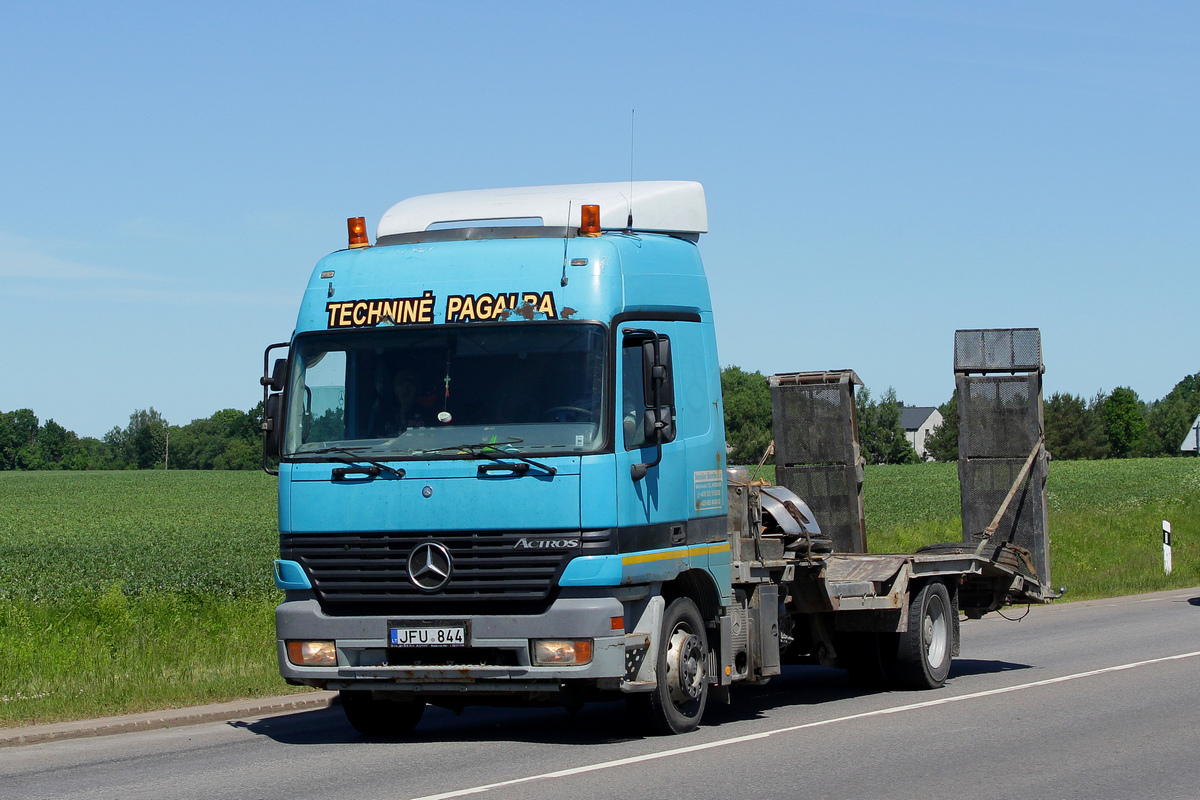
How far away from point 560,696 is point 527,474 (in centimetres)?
154

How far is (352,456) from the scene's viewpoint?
9.16 metres

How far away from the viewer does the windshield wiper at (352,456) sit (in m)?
9.03

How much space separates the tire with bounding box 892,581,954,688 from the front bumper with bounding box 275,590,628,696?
4.48 metres

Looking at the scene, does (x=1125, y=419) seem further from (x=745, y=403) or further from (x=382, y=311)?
(x=382, y=311)

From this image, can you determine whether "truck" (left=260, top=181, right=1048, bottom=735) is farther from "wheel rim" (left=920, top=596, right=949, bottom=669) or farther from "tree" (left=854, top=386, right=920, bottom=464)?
"tree" (left=854, top=386, right=920, bottom=464)

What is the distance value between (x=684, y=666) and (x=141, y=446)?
158 meters

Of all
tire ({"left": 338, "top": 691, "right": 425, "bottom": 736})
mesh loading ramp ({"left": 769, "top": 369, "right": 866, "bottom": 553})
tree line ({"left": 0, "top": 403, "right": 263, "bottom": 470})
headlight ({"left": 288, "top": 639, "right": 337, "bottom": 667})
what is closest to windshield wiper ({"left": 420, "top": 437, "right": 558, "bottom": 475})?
headlight ({"left": 288, "top": 639, "right": 337, "bottom": 667})

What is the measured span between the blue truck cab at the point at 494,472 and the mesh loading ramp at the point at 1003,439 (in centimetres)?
581

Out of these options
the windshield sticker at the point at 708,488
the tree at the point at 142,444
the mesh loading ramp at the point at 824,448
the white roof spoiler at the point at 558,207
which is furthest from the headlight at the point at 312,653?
the tree at the point at 142,444

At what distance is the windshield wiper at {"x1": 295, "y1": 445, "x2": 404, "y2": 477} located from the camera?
29.6 feet

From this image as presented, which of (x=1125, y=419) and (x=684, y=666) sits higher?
(x=1125, y=419)

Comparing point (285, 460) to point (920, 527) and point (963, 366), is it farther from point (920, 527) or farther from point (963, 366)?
point (920, 527)

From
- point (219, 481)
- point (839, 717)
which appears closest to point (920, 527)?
point (839, 717)

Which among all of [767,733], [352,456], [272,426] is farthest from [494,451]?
[767,733]
